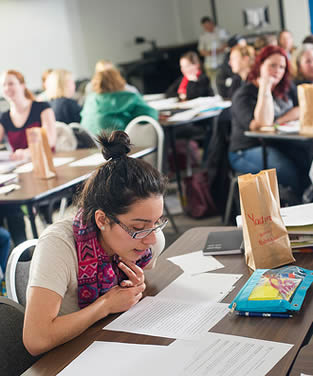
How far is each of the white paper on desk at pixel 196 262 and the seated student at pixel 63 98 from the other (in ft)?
11.0

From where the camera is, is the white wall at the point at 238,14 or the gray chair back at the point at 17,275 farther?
the white wall at the point at 238,14

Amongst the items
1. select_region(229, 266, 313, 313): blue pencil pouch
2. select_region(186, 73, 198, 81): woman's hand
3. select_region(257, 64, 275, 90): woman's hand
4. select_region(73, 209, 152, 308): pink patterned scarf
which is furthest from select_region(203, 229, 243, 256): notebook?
select_region(186, 73, 198, 81): woman's hand

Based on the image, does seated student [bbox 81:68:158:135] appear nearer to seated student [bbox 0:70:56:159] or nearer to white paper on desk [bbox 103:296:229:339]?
seated student [bbox 0:70:56:159]

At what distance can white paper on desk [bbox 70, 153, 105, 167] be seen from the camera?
127 inches

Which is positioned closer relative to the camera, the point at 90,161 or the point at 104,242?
the point at 104,242

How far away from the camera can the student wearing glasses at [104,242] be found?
1455mm

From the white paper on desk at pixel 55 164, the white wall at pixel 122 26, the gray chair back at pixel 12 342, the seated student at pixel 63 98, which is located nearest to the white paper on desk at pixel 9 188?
the white paper on desk at pixel 55 164

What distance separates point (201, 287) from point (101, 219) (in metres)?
0.32

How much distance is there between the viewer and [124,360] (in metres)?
1.23

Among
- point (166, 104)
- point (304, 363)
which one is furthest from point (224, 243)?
point (166, 104)

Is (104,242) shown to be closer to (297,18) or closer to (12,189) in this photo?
(12,189)

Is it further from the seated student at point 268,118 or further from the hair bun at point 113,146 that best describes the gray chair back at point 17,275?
the seated student at point 268,118

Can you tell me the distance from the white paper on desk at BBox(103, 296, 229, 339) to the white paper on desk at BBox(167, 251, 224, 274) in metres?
0.20

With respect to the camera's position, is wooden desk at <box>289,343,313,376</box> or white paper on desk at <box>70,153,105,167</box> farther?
white paper on desk at <box>70,153,105,167</box>
